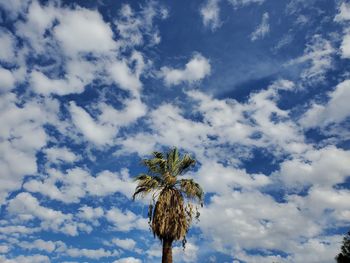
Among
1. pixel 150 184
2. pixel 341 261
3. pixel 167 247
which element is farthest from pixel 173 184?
pixel 341 261

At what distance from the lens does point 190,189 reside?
32094 mm

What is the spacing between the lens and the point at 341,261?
167 ft

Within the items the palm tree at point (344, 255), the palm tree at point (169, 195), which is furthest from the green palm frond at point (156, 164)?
the palm tree at point (344, 255)

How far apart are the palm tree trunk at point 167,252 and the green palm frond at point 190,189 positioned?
392cm

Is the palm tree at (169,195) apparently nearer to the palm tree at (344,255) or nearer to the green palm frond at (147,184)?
the green palm frond at (147,184)

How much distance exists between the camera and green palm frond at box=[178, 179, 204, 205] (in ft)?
105

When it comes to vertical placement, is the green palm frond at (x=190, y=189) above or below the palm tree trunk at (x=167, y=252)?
above

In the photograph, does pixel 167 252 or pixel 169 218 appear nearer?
pixel 167 252

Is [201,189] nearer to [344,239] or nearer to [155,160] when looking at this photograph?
[155,160]

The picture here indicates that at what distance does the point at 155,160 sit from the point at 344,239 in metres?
32.6

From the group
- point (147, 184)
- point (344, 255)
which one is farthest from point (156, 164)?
point (344, 255)

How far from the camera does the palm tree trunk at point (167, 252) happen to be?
96.5 feet

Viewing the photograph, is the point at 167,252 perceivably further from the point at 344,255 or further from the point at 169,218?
the point at 344,255

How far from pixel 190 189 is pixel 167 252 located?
205 inches
